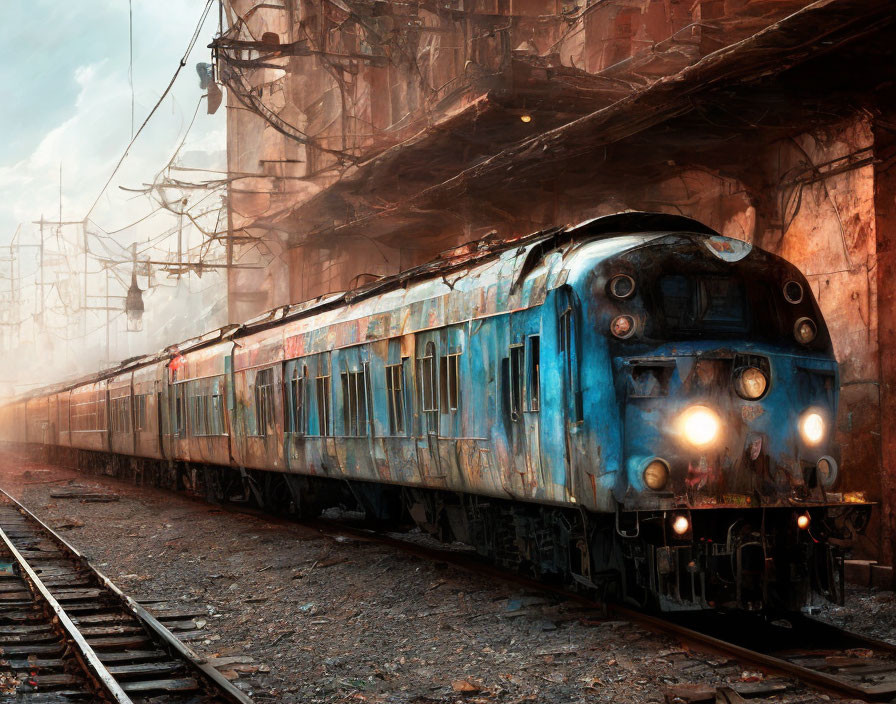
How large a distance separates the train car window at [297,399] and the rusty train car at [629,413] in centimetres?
304

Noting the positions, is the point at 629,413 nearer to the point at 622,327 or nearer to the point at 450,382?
the point at 622,327

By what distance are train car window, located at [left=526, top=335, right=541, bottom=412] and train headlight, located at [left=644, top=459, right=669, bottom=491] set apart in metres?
1.24

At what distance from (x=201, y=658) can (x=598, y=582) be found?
9.52 feet

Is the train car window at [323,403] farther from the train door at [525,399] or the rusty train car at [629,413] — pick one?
the train door at [525,399]

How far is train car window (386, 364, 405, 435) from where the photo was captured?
10.9 metres

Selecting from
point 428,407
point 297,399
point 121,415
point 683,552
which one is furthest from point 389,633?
point 121,415

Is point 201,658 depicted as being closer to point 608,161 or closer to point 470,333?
point 470,333

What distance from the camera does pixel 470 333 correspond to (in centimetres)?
930

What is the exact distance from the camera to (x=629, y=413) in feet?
23.5

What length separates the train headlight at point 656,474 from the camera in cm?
707

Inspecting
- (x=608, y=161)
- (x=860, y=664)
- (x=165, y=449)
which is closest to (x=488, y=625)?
(x=860, y=664)

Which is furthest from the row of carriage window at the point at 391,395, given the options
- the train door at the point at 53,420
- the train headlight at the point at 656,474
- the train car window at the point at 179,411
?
the train door at the point at 53,420

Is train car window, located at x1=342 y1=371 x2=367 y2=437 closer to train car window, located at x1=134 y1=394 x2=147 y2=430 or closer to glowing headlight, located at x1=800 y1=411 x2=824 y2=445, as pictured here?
glowing headlight, located at x1=800 y1=411 x2=824 y2=445

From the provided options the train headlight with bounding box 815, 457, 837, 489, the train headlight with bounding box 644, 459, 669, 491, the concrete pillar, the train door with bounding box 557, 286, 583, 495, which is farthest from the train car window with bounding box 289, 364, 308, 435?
the train headlight with bounding box 815, 457, 837, 489
